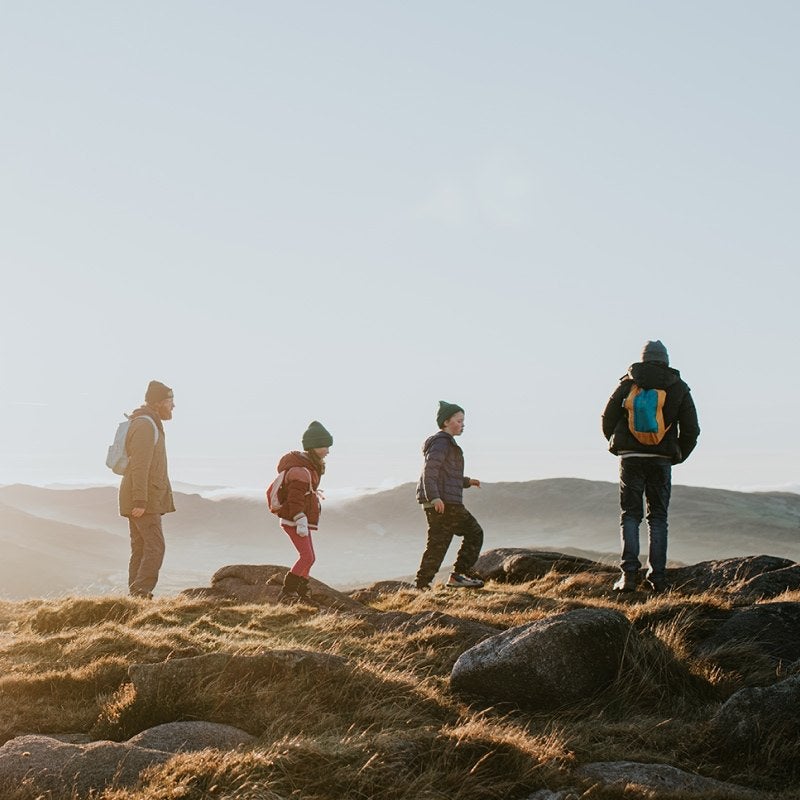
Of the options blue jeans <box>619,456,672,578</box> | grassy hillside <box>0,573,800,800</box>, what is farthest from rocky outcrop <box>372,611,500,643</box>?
blue jeans <box>619,456,672,578</box>

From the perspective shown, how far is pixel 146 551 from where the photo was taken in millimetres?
11180

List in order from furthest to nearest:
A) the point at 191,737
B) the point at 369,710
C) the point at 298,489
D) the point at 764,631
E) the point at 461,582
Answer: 1. the point at 461,582
2. the point at 298,489
3. the point at 764,631
4. the point at 369,710
5. the point at 191,737

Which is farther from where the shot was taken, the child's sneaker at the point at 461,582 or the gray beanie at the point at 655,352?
the child's sneaker at the point at 461,582

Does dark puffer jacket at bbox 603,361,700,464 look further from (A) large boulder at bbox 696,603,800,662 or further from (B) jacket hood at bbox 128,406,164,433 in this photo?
(B) jacket hood at bbox 128,406,164,433

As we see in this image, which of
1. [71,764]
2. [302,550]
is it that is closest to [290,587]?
[302,550]

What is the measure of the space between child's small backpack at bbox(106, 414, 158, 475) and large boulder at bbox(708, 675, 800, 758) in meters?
8.03

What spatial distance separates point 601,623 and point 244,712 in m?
3.14

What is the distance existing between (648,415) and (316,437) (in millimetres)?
4281

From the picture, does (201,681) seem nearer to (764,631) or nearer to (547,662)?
(547,662)

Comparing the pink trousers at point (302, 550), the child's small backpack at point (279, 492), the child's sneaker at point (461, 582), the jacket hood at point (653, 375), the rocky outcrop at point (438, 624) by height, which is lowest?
the child's sneaker at point (461, 582)

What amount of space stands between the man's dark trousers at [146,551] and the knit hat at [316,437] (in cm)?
242

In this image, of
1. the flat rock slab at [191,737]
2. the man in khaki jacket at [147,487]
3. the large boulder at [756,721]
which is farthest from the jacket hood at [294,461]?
the large boulder at [756,721]

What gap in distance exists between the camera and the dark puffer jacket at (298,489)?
10.5 meters

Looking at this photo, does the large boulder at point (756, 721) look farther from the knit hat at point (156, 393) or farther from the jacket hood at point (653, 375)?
the knit hat at point (156, 393)
